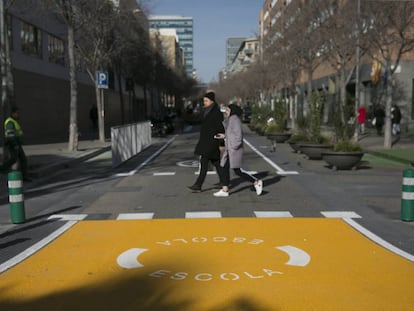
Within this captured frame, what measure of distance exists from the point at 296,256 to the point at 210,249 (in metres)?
1.05

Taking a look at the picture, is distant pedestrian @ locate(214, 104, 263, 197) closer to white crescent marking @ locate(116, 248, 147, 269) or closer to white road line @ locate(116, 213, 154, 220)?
white road line @ locate(116, 213, 154, 220)

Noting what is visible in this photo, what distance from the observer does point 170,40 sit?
128m

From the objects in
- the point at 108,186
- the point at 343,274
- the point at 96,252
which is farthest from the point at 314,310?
the point at 108,186

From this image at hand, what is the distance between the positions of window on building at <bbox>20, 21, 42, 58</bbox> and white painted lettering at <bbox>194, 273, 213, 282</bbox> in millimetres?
28068

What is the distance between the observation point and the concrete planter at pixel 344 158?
14266 mm

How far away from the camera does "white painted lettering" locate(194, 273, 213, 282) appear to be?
16.9 ft

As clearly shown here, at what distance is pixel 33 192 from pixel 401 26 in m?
15.2

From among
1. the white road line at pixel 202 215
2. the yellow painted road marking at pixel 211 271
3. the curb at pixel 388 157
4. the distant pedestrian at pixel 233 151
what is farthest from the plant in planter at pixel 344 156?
the yellow painted road marking at pixel 211 271

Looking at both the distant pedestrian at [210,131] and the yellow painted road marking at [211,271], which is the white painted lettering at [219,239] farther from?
the distant pedestrian at [210,131]

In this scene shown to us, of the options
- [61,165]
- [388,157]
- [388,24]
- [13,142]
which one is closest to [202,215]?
[13,142]

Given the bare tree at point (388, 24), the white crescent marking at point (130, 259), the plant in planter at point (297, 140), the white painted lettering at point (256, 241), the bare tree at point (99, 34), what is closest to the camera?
the white crescent marking at point (130, 259)

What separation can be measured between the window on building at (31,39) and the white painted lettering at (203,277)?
1105 inches

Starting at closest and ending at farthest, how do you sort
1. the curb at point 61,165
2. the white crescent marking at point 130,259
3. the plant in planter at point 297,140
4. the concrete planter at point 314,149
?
the white crescent marking at point 130,259 < the curb at point 61,165 < the concrete planter at point 314,149 < the plant in planter at point 297,140

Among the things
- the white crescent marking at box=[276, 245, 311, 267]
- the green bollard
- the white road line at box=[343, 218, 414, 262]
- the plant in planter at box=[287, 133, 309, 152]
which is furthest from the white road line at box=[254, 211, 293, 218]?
the plant in planter at box=[287, 133, 309, 152]
